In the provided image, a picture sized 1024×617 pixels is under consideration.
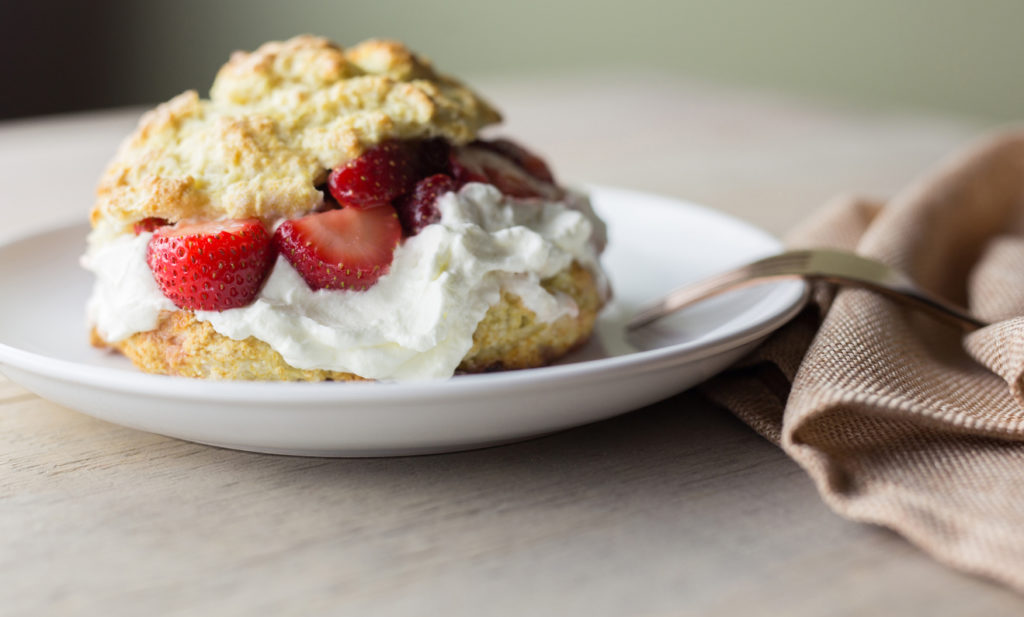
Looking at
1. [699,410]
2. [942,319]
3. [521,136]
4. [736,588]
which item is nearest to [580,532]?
[736,588]

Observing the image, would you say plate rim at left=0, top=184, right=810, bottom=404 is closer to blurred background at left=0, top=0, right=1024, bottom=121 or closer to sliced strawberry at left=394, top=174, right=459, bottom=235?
sliced strawberry at left=394, top=174, right=459, bottom=235

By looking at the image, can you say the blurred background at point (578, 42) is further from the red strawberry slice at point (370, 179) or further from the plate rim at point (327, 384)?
the plate rim at point (327, 384)

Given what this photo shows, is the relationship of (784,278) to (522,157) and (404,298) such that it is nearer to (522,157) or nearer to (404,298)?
(522,157)

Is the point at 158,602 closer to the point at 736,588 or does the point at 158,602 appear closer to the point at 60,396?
the point at 60,396

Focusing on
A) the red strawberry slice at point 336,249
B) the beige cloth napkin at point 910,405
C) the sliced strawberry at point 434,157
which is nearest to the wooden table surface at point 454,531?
the beige cloth napkin at point 910,405

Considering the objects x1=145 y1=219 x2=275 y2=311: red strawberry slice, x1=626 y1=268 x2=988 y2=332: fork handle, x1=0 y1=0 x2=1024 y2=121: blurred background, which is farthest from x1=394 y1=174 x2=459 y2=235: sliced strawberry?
x1=0 y1=0 x2=1024 y2=121: blurred background
